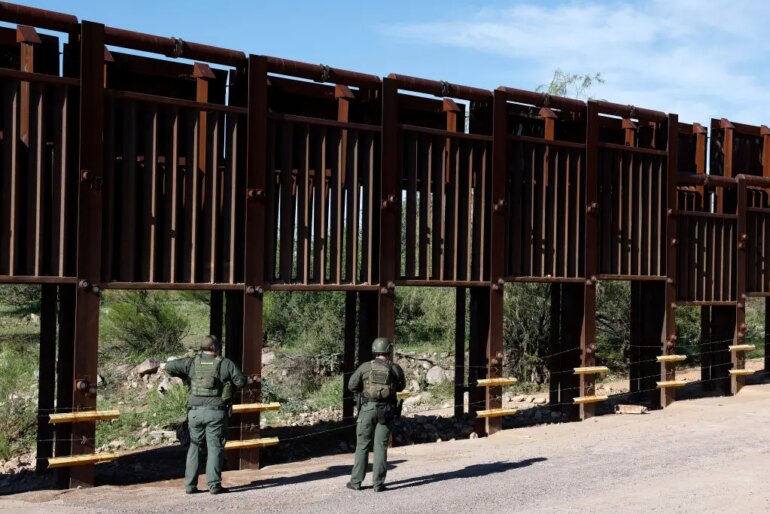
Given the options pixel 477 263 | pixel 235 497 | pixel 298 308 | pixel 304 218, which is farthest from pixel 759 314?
pixel 235 497

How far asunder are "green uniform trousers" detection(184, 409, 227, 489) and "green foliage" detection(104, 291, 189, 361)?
17012 millimetres

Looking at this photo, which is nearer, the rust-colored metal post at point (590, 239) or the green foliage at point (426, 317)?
the rust-colored metal post at point (590, 239)

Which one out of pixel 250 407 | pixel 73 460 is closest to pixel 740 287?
pixel 250 407

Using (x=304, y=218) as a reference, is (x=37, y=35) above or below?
above

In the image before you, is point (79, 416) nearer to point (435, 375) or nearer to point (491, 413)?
point (491, 413)

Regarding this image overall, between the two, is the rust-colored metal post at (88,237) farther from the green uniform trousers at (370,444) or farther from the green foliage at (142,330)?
the green foliage at (142,330)

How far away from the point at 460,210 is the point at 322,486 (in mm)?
5235

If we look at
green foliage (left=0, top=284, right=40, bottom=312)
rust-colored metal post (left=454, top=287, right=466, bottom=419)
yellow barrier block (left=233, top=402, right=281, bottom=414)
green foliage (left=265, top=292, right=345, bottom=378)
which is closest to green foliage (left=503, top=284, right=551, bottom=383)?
green foliage (left=265, top=292, right=345, bottom=378)

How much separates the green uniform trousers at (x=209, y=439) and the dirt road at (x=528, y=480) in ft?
0.82

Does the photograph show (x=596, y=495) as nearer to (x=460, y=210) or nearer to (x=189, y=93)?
(x=460, y=210)

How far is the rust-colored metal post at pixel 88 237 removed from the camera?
34.9 feet

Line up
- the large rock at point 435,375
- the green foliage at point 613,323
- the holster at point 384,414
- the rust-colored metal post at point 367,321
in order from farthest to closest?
the green foliage at point 613,323
the large rock at point 435,375
the rust-colored metal post at point 367,321
the holster at point 384,414

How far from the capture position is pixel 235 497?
10.1m

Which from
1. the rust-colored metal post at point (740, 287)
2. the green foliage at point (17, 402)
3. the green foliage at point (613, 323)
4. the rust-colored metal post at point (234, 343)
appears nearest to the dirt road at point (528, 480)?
the rust-colored metal post at point (234, 343)
